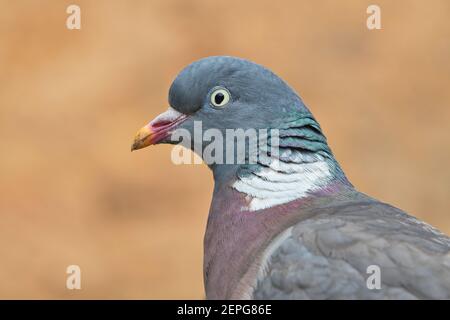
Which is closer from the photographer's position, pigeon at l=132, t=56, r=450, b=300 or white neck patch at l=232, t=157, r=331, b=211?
pigeon at l=132, t=56, r=450, b=300

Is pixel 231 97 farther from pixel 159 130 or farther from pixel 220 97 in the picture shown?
pixel 159 130

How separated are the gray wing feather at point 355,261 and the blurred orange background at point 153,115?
4.83 m

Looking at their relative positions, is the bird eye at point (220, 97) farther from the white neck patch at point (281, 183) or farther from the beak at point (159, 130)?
the white neck patch at point (281, 183)

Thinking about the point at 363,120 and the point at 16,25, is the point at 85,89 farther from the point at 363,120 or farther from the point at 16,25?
the point at 363,120

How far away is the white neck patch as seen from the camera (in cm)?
320

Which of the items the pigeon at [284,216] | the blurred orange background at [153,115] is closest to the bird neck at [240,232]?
the pigeon at [284,216]

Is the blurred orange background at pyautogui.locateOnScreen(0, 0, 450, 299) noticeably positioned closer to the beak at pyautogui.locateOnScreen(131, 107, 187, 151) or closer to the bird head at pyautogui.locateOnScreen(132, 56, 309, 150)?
the beak at pyautogui.locateOnScreen(131, 107, 187, 151)

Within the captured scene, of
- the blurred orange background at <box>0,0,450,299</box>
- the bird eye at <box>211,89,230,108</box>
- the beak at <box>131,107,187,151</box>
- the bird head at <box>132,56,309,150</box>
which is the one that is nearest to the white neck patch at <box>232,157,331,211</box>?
the bird head at <box>132,56,309,150</box>

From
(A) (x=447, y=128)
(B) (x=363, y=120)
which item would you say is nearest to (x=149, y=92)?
(B) (x=363, y=120)

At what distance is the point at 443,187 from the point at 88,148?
141 inches

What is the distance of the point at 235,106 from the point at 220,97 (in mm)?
74

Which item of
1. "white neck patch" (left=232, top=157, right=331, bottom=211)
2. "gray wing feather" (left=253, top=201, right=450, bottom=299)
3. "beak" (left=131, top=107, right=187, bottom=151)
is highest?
"beak" (left=131, top=107, right=187, bottom=151)

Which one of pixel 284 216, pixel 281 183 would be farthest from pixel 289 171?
pixel 284 216

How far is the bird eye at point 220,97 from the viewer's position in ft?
11.3
